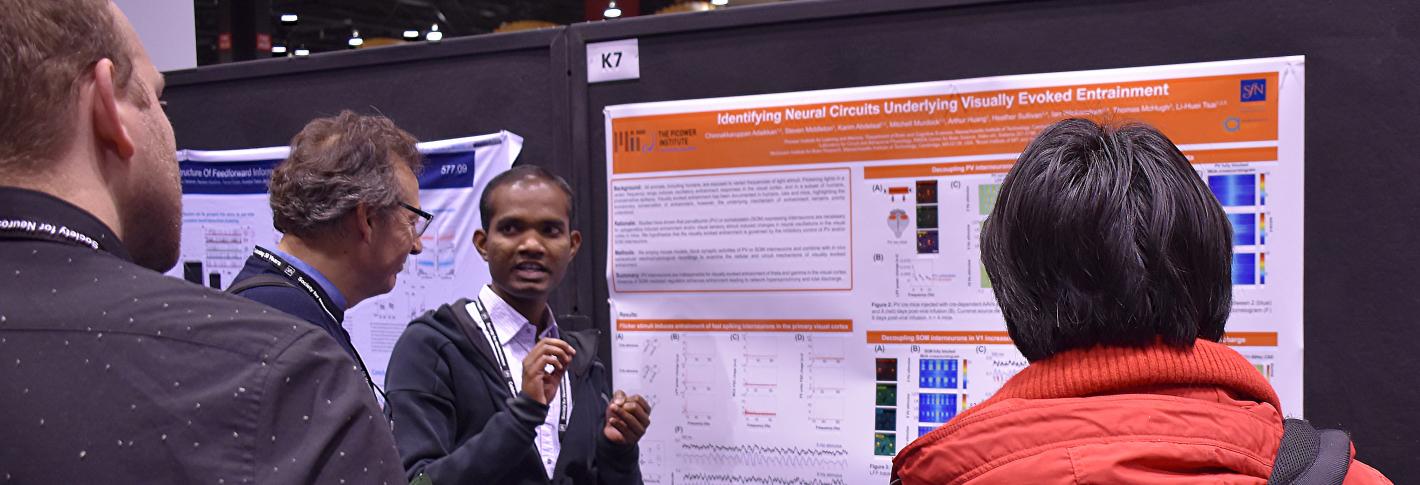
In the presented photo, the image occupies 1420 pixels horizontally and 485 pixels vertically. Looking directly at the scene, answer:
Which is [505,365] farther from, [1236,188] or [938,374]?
[1236,188]

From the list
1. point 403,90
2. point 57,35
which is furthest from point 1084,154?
point 403,90

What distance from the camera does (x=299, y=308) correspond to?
1541mm

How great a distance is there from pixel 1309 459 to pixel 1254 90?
1.32 metres

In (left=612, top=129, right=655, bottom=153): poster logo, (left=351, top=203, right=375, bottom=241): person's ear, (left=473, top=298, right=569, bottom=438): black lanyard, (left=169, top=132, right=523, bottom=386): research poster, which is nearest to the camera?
(left=351, top=203, right=375, bottom=241): person's ear

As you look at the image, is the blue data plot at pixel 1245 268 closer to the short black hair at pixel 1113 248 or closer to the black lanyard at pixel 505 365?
the short black hair at pixel 1113 248

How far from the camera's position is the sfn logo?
194cm

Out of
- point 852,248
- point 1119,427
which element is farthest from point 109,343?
point 852,248

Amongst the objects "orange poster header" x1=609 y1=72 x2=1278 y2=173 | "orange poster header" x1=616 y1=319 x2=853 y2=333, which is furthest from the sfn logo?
"orange poster header" x1=616 y1=319 x2=853 y2=333

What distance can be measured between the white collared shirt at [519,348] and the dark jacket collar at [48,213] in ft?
4.10

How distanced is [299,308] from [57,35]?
835 millimetres

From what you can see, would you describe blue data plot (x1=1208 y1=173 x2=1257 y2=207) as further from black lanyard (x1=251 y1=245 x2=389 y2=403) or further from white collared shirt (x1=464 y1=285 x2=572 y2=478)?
black lanyard (x1=251 y1=245 x2=389 y2=403)

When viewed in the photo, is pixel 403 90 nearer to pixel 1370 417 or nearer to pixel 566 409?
pixel 566 409

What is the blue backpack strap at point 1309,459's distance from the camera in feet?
2.76

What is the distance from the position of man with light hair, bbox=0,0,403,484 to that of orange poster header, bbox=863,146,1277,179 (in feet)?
5.17
